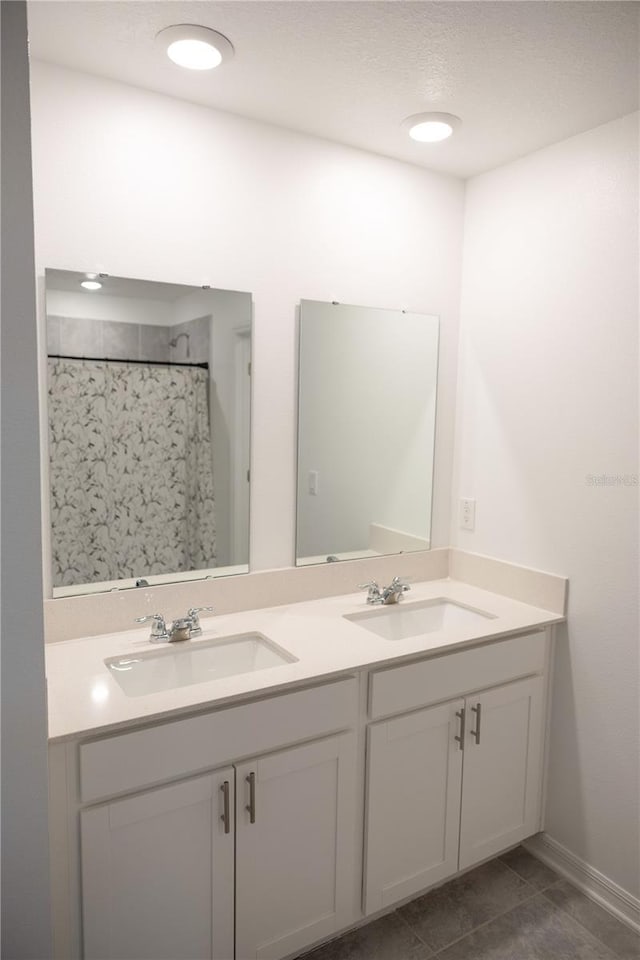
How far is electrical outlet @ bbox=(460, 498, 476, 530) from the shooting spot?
8.41 feet

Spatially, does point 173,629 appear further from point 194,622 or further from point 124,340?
point 124,340

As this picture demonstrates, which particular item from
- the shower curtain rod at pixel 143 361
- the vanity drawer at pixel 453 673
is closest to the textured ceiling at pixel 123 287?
the shower curtain rod at pixel 143 361

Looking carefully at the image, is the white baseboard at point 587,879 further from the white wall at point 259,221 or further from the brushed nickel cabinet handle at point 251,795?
the brushed nickel cabinet handle at point 251,795

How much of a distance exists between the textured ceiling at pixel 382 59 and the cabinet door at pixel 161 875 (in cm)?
179

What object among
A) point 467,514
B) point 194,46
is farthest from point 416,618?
point 194,46

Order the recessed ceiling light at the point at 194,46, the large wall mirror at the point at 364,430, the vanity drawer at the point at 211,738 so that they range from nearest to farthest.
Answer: the vanity drawer at the point at 211,738, the recessed ceiling light at the point at 194,46, the large wall mirror at the point at 364,430

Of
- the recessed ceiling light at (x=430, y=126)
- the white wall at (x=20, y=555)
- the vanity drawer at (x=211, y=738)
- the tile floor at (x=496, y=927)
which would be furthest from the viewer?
the recessed ceiling light at (x=430, y=126)

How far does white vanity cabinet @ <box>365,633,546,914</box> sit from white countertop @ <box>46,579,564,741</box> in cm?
7

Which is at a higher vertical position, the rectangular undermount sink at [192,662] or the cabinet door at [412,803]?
the rectangular undermount sink at [192,662]

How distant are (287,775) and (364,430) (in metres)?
1.21

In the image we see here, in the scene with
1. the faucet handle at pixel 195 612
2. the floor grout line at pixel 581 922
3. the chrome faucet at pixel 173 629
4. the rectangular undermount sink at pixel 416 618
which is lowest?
the floor grout line at pixel 581 922

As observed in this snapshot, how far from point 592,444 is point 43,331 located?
1.69m

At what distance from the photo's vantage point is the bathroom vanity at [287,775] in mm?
1451

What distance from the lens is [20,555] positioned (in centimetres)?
105
